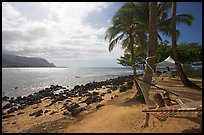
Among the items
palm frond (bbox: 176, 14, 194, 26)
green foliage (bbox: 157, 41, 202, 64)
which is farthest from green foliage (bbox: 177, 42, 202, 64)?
palm frond (bbox: 176, 14, 194, 26)

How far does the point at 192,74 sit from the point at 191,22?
8.44 meters

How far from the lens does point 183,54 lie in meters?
24.5

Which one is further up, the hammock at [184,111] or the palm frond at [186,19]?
the palm frond at [186,19]

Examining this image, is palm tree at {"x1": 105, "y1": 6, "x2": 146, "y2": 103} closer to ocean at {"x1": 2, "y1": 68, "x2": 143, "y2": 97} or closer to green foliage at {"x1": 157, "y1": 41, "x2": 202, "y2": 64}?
green foliage at {"x1": 157, "y1": 41, "x2": 202, "y2": 64}

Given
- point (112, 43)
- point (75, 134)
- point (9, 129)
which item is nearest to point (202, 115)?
point (75, 134)

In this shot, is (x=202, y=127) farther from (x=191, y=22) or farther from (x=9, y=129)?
(x=191, y=22)

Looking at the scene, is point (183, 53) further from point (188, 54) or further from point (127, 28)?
point (127, 28)

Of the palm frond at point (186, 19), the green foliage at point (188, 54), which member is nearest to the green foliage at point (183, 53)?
the green foliage at point (188, 54)

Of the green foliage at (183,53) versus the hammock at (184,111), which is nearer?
the hammock at (184,111)

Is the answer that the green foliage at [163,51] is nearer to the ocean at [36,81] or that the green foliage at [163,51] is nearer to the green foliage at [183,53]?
the green foliage at [183,53]

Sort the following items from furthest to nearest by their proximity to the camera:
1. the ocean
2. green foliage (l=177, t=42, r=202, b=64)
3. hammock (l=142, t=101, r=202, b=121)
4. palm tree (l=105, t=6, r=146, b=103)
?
the ocean < green foliage (l=177, t=42, r=202, b=64) < palm tree (l=105, t=6, r=146, b=103) < hammock (l=142, t=101, r=202, b=121)

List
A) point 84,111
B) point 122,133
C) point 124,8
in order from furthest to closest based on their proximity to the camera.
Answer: point 124,8 < point 84,111 < point 122,133

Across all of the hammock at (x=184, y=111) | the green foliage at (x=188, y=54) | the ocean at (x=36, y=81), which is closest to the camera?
the hammock at (x=184, y=111)

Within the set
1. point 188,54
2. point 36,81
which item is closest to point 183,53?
point 188,54
